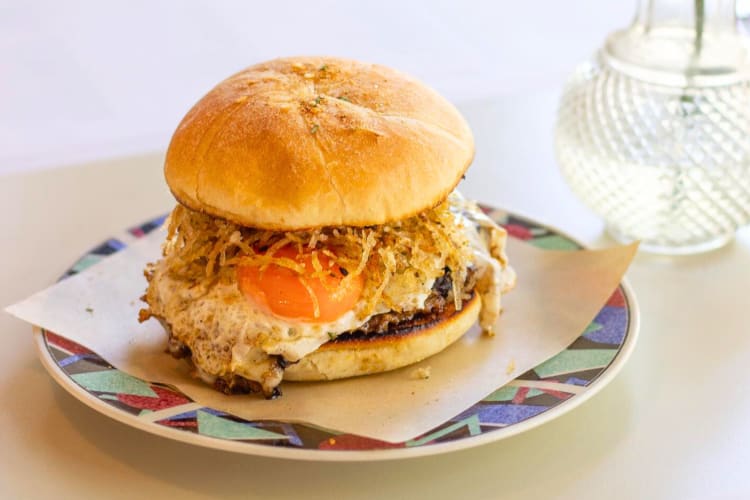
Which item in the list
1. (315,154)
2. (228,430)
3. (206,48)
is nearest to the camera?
(228,430)

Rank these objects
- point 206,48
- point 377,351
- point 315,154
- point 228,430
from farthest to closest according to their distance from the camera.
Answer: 1. point 206,48
2. point 377,351
3. point 315,154
4. point 228,430

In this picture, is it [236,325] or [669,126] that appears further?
[669,126]

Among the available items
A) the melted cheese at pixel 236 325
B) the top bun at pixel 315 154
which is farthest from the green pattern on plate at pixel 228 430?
the top bun at pixel 315 154

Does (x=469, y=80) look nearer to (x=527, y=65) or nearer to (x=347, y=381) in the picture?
(x=527, y=65)

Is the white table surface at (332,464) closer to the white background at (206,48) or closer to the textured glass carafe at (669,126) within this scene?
the white background at (206,48)

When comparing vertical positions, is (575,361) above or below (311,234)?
below

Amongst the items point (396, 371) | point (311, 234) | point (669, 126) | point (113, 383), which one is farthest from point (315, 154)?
point (669, 126)

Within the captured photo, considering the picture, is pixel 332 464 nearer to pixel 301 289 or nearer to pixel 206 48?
pixel 301 289
